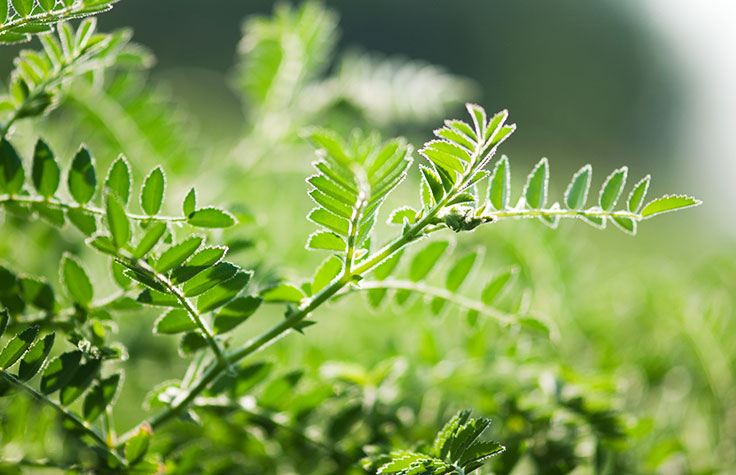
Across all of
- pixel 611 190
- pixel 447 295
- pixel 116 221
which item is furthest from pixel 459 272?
pixel 116 221

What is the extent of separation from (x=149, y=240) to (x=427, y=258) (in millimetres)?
182

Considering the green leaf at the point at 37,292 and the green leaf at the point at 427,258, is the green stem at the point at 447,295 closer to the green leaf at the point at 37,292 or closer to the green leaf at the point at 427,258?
the green leaf at the point at 427,258

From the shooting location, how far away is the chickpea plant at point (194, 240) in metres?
→ 0.27

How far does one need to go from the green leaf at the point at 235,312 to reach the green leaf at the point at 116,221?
0.07m

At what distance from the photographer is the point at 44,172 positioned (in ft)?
1.09

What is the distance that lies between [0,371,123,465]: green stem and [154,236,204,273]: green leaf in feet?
0.31

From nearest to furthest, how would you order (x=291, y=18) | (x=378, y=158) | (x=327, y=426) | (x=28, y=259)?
(x=378, y=158) → (x=327, y=426) → (x=28, y=259) → (x=291, y=18)

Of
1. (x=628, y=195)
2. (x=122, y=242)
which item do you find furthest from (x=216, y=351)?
(x=628, y=195)

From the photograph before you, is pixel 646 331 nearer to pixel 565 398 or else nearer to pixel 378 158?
pixel 565 398

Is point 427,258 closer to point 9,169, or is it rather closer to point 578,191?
point 578,191

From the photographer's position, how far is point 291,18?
69 centimetres

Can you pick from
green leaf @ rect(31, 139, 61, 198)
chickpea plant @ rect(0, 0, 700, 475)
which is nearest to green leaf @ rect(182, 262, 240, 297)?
chickpea plant @ rect(0, 0, 700, 475)

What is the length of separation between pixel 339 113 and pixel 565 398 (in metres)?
0.42

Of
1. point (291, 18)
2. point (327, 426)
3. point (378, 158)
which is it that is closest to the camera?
point (378, 158)
